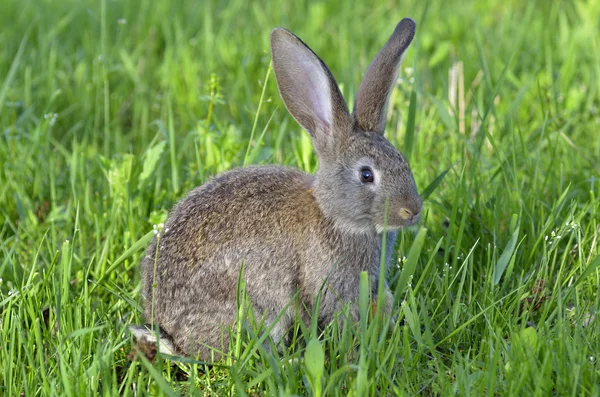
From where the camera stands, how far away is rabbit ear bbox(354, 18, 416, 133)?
4.20 m

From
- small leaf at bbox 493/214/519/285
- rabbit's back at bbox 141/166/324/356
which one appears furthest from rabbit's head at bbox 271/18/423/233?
small leaf at bbox 493/214/519/285

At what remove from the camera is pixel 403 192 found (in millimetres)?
4004

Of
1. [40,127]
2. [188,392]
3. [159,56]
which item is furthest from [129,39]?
[188,392]

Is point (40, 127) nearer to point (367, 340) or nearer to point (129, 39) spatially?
point (129, 39)

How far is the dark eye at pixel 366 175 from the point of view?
4.09 metres

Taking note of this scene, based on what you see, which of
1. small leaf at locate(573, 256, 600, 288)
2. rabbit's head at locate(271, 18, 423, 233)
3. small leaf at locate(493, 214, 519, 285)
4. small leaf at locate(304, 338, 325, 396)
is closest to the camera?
small leaf at locate(304, 338, 325, 396)

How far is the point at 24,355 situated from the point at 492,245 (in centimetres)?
223

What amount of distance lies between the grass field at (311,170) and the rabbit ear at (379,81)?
322mm

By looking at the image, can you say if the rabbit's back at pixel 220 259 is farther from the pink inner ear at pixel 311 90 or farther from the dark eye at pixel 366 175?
the pink inner ear at pixel 311 90

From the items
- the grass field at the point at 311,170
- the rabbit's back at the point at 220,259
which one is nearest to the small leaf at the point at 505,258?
the grass field at the point at 311,170

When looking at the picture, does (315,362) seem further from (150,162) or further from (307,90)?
(150,162)

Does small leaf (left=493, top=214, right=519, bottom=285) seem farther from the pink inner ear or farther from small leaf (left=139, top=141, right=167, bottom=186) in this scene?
small leaf (left=139, top=141, right=167, bottom=186)

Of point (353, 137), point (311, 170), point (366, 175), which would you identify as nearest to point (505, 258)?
point (366, 175)

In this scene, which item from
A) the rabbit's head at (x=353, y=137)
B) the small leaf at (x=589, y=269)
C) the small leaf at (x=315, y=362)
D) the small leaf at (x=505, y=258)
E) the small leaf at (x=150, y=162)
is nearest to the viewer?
the small leaf at (x=315, y=362)
